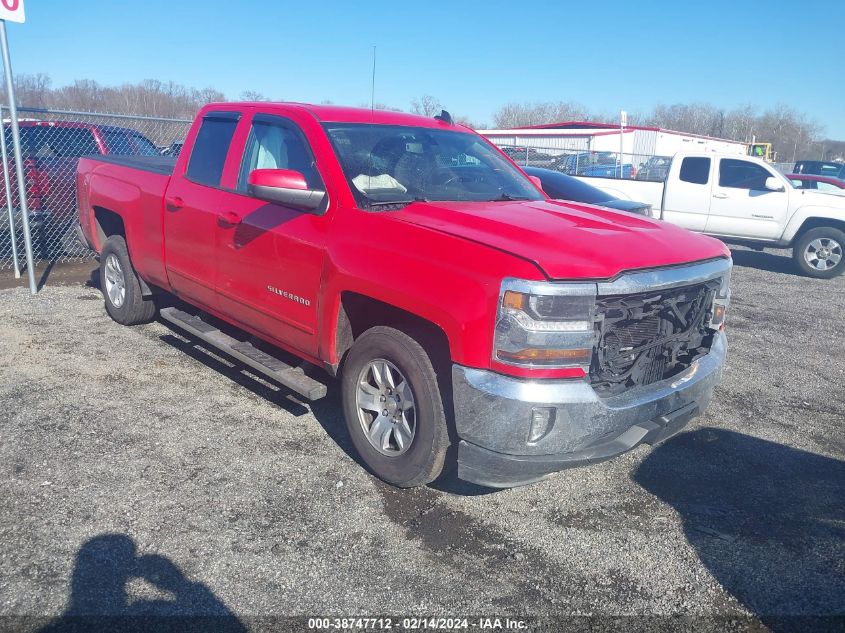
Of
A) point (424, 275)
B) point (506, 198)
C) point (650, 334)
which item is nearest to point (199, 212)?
point (506, 198)

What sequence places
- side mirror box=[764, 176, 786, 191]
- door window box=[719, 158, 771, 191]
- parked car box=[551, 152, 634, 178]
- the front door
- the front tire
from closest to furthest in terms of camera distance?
the front tire < the front door < side mirror box=[764, 176, 786, 191] < door window box=[719, 158, 771, 191] < parked car box=[551, 152, 634, 178]

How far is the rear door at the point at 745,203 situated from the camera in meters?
11.4

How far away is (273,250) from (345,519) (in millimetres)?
1681

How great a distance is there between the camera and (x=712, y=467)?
13.6 ft

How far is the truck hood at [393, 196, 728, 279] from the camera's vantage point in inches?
121

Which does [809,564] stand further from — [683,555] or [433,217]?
[433,217]

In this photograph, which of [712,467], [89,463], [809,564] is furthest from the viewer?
[712,467]

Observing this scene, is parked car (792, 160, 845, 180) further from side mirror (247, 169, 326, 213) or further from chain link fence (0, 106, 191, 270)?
side mirror (247, 169, 326, 213)

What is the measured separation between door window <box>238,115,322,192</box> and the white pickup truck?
8.33m

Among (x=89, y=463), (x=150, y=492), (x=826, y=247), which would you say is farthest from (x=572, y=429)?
(x=826, y=247)

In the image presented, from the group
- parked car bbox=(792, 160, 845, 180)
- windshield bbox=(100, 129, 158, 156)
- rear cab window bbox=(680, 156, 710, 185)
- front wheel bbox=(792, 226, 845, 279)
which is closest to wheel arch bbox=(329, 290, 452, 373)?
windshield bbox=(100, 129, 158, 156)

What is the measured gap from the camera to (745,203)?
1149 centimetres

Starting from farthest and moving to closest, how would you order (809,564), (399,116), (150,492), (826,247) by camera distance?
(826,247), (399,116), (150,492), (809,564)

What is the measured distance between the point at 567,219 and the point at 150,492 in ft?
8.87
